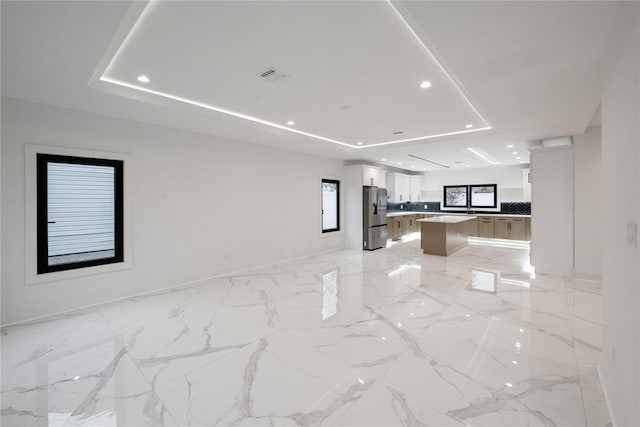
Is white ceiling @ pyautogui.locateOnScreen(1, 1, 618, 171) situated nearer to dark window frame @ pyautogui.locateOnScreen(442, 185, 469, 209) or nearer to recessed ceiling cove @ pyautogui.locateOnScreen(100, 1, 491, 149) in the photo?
recessed ceiling cove @ pyautogui.locateOnScreen(100, 1, 491, 149)

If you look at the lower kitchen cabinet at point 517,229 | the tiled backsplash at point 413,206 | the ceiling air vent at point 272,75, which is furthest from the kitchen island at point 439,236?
the ceiling air vent at point 272,75

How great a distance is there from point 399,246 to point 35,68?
25.8ft

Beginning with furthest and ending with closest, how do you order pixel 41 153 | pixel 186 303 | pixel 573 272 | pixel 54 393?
pixel 573 272
pixel 186 303
pixel 41 153
pixel 54 393

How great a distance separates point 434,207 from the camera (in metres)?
10.8

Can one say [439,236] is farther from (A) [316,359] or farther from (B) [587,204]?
(A) [316,359]

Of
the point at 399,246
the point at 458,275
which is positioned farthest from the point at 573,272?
the point at 399,246

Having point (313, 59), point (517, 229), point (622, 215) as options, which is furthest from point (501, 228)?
point (313, 59)

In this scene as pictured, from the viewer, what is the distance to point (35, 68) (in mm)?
2426

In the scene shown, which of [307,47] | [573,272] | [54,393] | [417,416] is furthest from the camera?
[573,272]

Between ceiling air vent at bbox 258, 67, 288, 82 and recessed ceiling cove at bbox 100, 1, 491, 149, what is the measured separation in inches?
0.4

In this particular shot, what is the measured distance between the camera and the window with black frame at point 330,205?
24.0 feet

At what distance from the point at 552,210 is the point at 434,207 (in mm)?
5915

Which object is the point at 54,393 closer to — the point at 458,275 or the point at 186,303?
the point at 186,303

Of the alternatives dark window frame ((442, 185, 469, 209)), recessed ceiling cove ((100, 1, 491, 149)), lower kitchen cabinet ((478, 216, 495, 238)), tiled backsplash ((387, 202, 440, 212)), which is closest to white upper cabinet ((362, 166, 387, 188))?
tiled backsplash ((387, 202, 440, 212))
